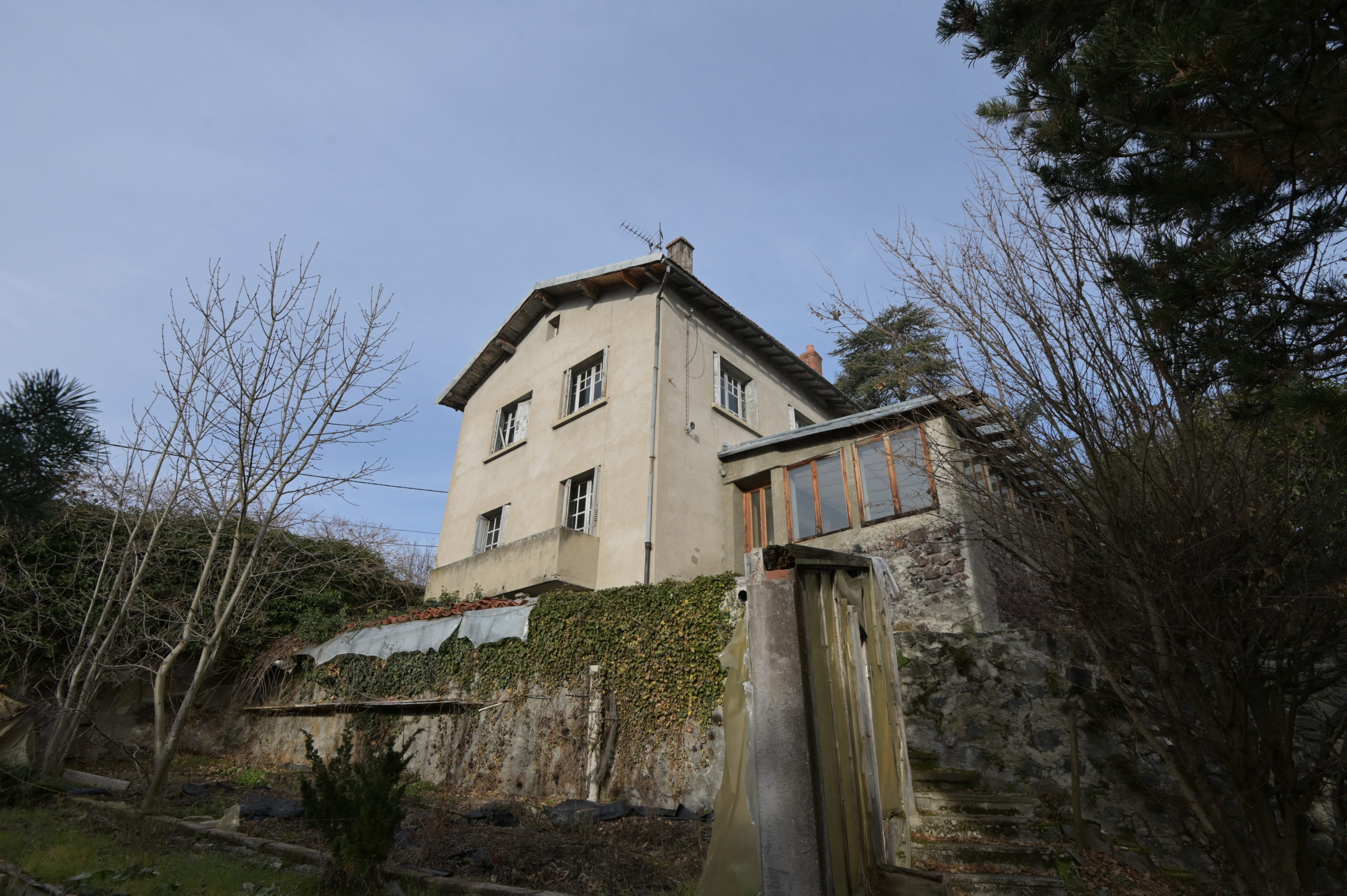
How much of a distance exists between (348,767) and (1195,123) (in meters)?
6.69

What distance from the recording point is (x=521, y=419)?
1633 centimetres

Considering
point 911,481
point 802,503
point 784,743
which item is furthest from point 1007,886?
point 802,503

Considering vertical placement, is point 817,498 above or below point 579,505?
below

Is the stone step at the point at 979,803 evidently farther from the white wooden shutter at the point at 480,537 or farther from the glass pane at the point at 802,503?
the white wooden shutter at the point at 480,537

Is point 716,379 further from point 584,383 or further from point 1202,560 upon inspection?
point 1202,560

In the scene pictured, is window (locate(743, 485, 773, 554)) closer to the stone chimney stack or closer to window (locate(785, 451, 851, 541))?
window (locate(785, 451, 851, 541))

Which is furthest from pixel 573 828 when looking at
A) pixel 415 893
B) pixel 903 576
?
pixel 903 576

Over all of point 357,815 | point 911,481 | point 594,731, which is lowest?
point 357,815

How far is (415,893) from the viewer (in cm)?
462

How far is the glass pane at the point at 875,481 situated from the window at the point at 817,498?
1.10ft

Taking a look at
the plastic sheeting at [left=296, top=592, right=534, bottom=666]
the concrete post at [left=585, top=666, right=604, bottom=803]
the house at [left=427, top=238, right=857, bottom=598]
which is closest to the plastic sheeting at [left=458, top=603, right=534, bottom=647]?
the plastic sheeting at [left=296, top=592, right=534, bottom=666]

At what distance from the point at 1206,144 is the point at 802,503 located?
337 inches

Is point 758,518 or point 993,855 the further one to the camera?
point 758,518

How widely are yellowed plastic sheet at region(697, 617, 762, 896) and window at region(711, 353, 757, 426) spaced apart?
10.6 meters
